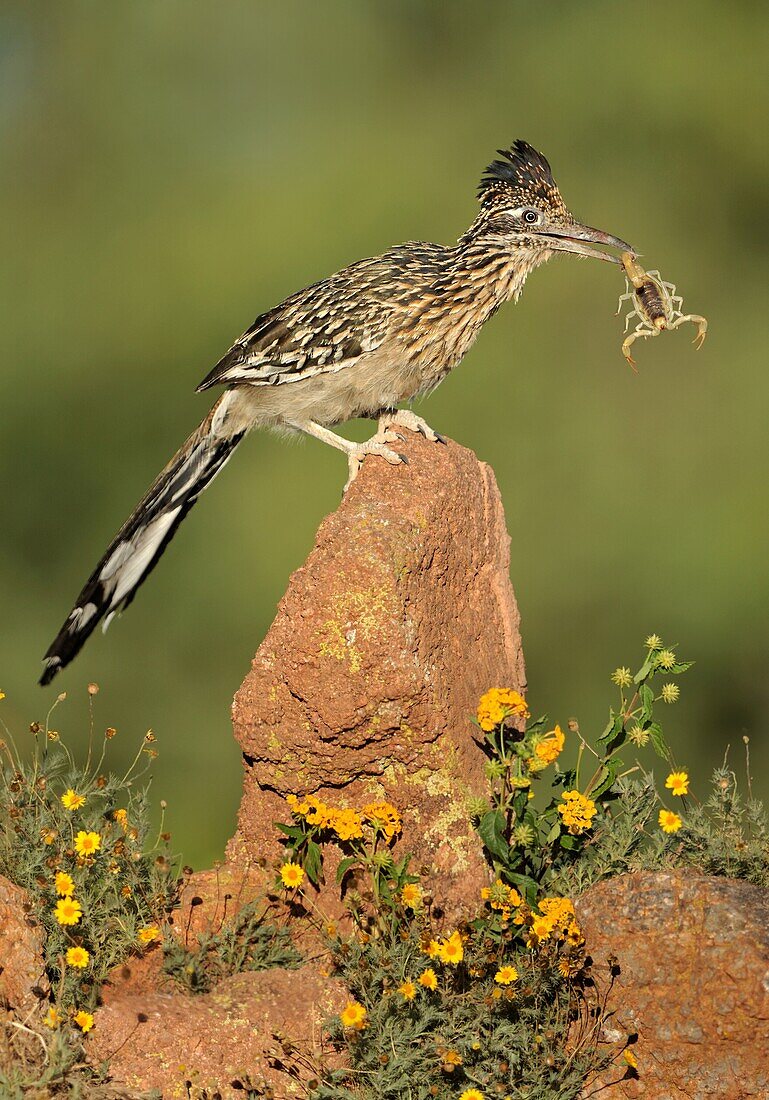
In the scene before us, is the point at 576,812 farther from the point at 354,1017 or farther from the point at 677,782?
the point at 354,1017

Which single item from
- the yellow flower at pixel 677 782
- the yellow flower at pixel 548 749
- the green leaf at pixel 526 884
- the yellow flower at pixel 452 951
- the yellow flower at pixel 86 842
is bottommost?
the yellow flower at pixel 86 842

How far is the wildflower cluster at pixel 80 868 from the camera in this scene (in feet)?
18.3

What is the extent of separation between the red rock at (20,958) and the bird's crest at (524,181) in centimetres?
448

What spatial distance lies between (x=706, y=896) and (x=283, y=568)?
13385 millimetres

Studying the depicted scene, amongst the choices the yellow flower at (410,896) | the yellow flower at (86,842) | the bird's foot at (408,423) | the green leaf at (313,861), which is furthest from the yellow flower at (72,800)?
the bird's foot at (408,423)

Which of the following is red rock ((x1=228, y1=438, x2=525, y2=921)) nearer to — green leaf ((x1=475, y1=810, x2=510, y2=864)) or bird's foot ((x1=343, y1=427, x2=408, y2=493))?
bird's foot ((x1=343, y1=427, x2=408, y2=493))

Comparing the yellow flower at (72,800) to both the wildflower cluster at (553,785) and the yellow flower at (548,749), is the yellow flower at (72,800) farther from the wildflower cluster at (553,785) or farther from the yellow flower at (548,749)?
the yellow flower at (548,749)

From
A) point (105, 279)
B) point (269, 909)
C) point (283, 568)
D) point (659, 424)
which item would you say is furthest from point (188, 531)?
point (269, 909)

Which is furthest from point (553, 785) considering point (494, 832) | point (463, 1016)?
point (463, 1016)

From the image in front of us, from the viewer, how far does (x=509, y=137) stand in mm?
22078

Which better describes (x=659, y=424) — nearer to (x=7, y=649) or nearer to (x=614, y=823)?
(x=7, y=649)

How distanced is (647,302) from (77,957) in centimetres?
429

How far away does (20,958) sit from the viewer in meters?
5.43

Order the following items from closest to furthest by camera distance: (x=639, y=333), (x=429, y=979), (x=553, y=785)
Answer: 1. (x=429, y=979)
2. (x=553, y=785)
3. (x=639, y=333)
